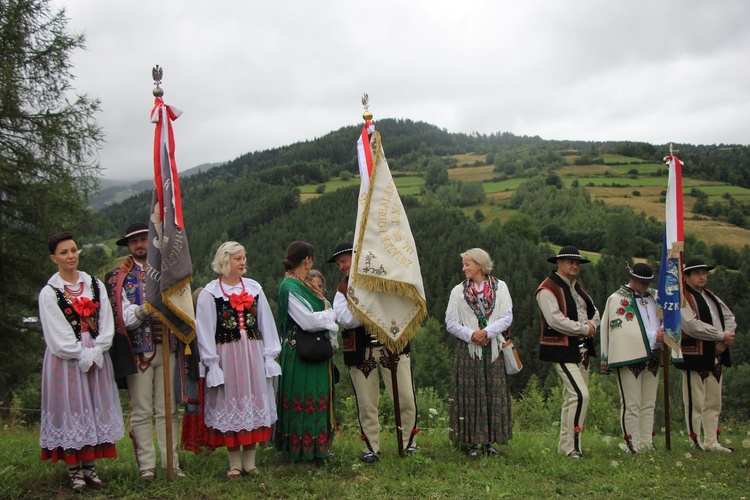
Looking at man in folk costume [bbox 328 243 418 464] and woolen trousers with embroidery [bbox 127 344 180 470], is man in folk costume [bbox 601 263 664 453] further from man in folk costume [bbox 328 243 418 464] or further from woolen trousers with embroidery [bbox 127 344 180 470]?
woolen trousers with embroidery [bbox 127 344 180 470]

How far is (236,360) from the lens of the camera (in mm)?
5066

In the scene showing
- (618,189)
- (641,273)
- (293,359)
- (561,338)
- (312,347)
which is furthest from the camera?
(618,189)

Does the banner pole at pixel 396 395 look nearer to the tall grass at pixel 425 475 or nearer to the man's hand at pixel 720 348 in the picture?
the tall grass at pixel 425 475

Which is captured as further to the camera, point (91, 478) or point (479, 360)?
point (479, 360)

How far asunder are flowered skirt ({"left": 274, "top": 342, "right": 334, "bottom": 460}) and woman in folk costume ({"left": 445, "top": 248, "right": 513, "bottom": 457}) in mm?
1397

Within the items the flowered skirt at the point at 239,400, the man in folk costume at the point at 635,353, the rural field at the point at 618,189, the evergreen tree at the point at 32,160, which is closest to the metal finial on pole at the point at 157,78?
the flowered skirt at the point at 239,400

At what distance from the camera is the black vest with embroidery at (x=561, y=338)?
20.5 feet

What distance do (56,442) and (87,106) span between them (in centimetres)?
1090

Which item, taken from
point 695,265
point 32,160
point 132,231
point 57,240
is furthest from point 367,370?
point 32,160

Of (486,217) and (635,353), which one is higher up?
(486,217)

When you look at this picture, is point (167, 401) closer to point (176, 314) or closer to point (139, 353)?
point (139, 353)

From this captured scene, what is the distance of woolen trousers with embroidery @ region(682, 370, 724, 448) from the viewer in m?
6.98

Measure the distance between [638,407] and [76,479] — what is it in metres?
5.56

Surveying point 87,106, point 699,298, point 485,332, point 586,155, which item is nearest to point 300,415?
point 485,332
